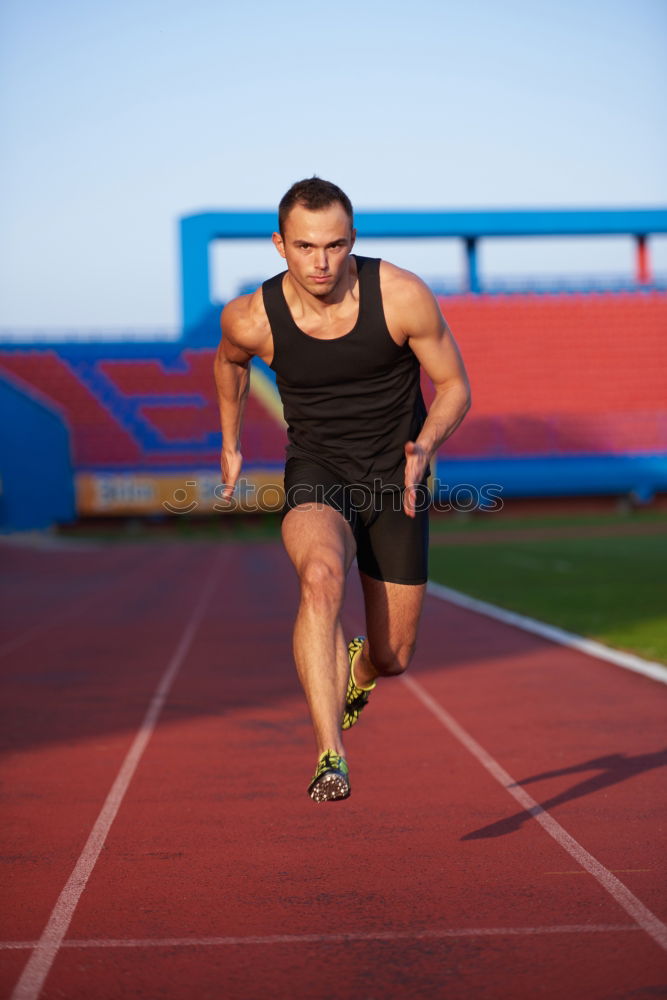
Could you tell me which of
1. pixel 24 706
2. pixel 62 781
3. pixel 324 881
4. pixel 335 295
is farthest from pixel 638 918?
pixel 24 706

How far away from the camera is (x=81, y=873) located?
4.67m

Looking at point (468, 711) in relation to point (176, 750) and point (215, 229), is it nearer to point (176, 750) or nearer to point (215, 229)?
point (176, 750)

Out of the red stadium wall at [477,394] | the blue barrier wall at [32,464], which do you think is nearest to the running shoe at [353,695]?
the blue barrier wall at [32,464]

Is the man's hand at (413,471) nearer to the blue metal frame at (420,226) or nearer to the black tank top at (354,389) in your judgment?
the black tank top at (354,389)

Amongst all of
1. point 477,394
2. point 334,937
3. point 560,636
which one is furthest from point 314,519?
point 477,394

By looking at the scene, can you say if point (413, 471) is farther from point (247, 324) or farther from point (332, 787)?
point (332, 787)

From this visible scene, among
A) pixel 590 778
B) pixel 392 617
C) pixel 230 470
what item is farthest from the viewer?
pixel 590 778

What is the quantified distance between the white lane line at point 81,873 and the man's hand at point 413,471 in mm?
1736

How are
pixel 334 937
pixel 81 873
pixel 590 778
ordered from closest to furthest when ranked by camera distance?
pixel 334 937, pixel 81 873, pixel 590 778

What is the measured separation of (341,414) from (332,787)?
144 centimetres

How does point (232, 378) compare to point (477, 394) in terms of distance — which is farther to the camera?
point (477, 394)

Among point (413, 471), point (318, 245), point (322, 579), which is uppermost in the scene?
point (318, 245)

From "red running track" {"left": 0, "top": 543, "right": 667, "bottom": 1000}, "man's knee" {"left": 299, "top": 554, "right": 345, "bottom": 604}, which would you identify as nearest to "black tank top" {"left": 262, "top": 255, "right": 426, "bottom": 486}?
"man's knee" {"left": 299, "top": 554, "right": 345, "bottom": 604}

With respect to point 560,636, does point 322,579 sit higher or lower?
higher
